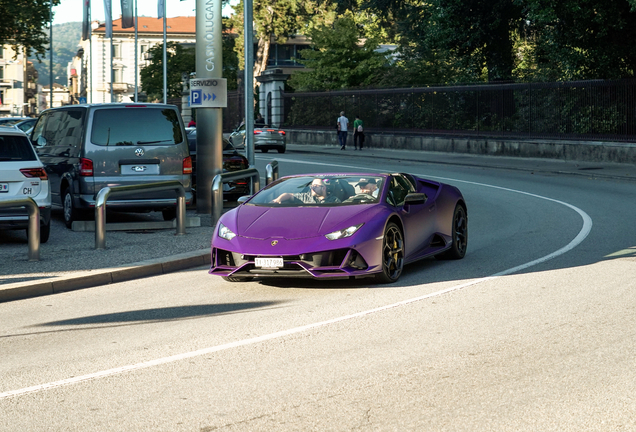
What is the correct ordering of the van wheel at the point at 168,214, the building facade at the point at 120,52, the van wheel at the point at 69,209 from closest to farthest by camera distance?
the van wheel at the point at 69,209, the van wheel at the point at 168,214, the building facade at the point at 120,52

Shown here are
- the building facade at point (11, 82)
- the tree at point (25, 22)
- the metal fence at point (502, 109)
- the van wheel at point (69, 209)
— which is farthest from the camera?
the building facade at point (11, 82)

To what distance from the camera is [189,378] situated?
19.6 feet

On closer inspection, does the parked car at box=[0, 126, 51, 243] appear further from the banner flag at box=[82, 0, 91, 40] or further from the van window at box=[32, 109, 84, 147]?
the banner flag at box=[82, 0, 91, 40]

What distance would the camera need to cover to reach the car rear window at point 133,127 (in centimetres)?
1409

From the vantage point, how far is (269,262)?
9094 mm

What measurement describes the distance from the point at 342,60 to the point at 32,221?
1815 inches

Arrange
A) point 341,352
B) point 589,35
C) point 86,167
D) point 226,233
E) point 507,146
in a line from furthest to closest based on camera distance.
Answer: point 507,146
point 589,35
point 86,167
point 226,233
point 341,352

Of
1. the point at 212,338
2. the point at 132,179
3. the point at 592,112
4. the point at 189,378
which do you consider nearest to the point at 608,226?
the point at 132,179

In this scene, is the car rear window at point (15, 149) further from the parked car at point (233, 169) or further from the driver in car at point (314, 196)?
the parked car at point (233, 169)

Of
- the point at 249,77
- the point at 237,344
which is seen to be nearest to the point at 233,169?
the point at 249,77

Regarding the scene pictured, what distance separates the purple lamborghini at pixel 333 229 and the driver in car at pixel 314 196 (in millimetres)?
11

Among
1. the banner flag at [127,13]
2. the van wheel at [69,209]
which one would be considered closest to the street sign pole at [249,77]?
the van wheel at [69,209]

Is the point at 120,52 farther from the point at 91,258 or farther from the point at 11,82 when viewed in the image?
the point at 91,258

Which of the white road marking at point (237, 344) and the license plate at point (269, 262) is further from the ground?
the license plate at point (269, 262)
